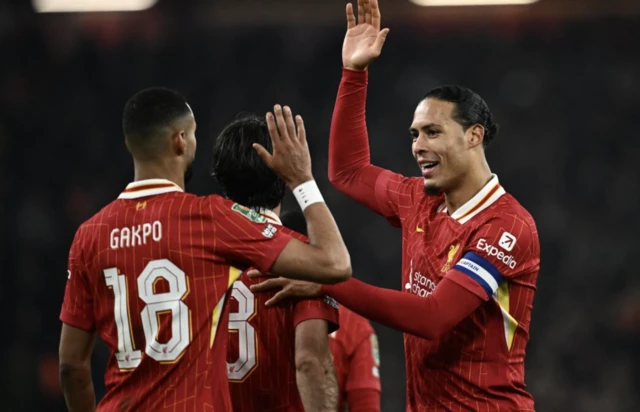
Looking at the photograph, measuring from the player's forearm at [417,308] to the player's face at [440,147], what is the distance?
60 centimetres

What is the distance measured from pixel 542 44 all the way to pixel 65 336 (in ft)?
25.3

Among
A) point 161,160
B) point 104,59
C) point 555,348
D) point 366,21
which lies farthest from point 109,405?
point 104,59

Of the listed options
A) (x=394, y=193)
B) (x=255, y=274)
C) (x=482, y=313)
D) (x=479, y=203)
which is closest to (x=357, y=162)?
(x=394, y=193)

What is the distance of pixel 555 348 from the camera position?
887 cm

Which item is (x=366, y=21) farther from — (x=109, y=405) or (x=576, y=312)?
(x=576, y=312)

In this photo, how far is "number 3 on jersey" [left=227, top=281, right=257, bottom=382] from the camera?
3.20m

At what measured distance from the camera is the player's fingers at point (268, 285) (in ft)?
10.2

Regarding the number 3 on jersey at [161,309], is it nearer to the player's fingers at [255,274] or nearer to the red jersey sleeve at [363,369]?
the player's fingers at [255,274]

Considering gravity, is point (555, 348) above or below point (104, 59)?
below

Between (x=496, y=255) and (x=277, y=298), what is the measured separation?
0.94m

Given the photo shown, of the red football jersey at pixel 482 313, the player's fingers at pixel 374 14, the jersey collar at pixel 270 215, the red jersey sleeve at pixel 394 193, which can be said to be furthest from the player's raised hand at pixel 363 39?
the jersey collar at pixel 270 215

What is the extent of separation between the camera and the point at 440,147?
3.85 metres

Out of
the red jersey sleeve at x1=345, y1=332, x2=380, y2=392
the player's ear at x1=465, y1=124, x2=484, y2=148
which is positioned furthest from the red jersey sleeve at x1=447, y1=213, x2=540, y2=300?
the red jersey sleeve at x1=345, y1=332, x2=380, y2=392

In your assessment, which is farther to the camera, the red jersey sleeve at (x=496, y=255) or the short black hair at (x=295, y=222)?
the short black hair at (x=295, y=222)
